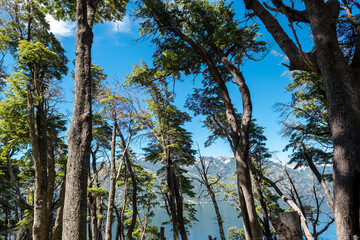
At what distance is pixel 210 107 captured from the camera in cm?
1106

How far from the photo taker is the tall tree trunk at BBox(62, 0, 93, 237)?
2.50 meters

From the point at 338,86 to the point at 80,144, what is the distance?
5155mm

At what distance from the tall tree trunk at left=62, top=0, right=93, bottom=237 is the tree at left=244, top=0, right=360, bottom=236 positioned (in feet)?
13.8

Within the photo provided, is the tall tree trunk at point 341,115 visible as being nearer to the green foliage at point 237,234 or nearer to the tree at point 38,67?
the tree at point 38,67

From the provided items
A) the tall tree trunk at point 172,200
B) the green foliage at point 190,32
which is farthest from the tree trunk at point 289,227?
the tall tree trunk at point 172,200

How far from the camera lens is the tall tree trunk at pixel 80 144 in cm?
250

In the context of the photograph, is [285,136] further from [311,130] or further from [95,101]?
[95,101]

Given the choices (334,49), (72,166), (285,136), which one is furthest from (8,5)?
(285,136)

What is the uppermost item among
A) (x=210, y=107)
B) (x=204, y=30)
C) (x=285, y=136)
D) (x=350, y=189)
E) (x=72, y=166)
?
(x=204, y=30)

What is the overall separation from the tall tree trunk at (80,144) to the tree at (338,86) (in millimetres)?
4198

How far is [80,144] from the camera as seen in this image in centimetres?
278

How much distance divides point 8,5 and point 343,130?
13593 mm

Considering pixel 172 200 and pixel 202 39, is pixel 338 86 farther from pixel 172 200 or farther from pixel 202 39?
pixel 172 200

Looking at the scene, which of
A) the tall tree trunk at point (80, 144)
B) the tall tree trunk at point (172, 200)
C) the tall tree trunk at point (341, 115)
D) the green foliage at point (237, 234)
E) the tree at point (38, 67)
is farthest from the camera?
the green foliage at point (237, 234)
